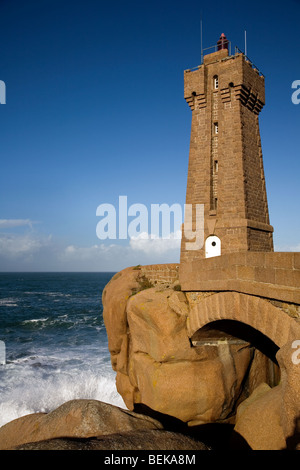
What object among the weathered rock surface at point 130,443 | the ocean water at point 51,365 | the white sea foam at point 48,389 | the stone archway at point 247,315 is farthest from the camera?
the ocean water at point 51,365

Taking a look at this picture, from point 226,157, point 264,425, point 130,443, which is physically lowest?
point 264,425

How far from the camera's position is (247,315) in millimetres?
8016

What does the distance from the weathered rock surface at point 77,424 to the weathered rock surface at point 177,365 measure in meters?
4.33

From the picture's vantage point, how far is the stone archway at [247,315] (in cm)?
662

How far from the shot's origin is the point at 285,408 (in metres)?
6.20

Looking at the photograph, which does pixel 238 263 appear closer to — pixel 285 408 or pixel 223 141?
pixel 285 408

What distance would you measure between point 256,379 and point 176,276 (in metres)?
5.07

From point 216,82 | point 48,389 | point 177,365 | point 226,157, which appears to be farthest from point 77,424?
point 216,82

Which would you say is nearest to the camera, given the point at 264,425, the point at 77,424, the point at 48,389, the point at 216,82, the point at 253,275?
the point at 77,424

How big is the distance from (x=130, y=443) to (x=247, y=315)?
4158 mm

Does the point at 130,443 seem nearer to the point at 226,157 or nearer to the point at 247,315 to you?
the point at 247,315

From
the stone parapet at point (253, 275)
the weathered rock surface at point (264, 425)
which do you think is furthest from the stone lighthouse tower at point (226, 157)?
the weathered rock surface at point (264, 425)

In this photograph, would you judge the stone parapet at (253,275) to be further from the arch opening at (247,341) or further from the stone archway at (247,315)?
the arch opening at (247,341)
